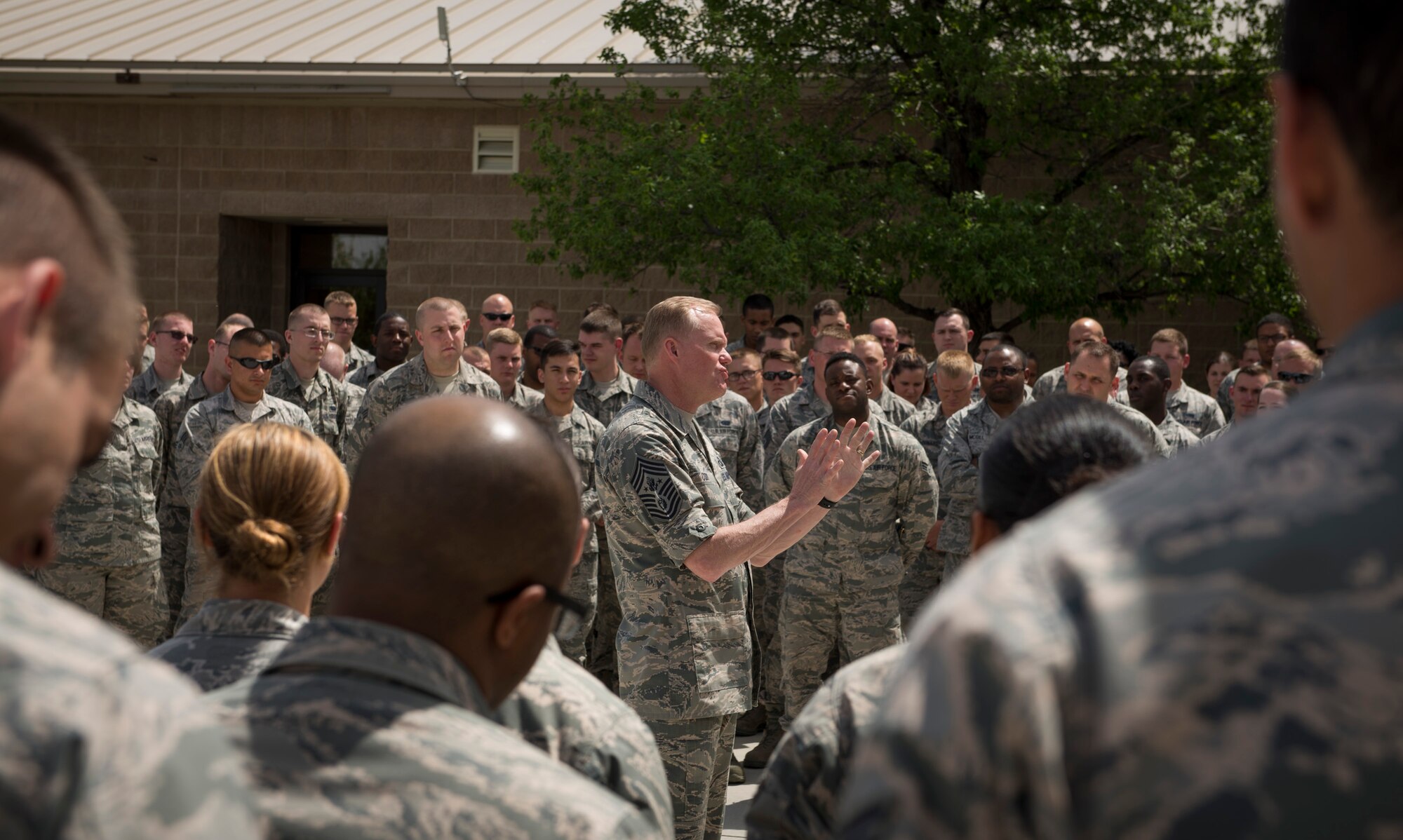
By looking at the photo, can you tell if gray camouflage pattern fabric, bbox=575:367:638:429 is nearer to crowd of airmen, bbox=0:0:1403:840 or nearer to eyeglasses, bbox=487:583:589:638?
crowd of airmen, bbox=0:0:1403:840

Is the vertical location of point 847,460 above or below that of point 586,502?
above

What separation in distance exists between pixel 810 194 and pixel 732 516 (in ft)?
23.2

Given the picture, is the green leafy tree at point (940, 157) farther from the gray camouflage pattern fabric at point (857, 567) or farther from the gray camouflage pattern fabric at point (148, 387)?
the gray camouflage pattern fabric at point (857, 567)

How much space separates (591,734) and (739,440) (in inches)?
224

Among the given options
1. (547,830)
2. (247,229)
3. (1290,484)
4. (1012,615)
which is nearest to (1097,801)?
(1012,615)

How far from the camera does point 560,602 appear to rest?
5.67 ft

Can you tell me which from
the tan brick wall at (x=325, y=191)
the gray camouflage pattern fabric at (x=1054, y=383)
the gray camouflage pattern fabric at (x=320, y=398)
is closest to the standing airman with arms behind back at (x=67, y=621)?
the gray camouflage pattern fabric at (x=320, y=398)

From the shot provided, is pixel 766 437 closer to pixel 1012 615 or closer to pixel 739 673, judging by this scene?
pixel 739 673

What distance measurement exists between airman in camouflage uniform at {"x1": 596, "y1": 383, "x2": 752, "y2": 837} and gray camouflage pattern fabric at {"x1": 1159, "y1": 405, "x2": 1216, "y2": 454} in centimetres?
350

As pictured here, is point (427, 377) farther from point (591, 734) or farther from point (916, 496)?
point (591, 734)

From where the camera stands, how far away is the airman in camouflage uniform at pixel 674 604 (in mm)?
3998

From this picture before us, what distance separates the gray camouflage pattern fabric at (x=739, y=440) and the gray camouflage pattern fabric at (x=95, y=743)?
21.0 ft

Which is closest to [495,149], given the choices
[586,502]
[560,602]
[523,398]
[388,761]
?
[523,398]

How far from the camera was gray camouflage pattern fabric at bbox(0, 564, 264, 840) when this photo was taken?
833mm
